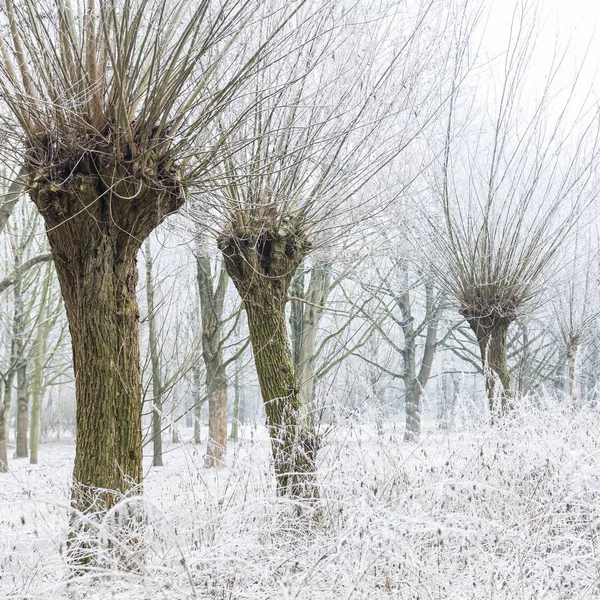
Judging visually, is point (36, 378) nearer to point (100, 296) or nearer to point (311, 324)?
point (311, 324)

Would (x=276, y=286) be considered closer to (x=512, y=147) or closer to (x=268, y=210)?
(x=268, y=210)

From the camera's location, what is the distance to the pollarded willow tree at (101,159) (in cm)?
279

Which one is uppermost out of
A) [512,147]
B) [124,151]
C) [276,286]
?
[512,147]

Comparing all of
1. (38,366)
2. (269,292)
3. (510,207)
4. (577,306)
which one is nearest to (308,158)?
(269,292)

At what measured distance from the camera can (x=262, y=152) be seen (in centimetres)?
411

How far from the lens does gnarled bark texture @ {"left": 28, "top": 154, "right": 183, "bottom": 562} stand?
9.58ft

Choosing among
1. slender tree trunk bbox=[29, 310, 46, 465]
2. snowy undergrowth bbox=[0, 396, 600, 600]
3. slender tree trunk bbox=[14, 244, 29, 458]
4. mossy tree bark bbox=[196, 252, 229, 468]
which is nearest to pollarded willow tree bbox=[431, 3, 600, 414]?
snowy undergrowth bbox=[0, 396, 600, 600]

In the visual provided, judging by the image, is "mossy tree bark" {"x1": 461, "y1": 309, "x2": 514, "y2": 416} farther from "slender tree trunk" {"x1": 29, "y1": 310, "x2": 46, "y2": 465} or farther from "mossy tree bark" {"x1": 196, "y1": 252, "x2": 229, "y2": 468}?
"slender tree trunk" {"x1": 29, "y1": 310, "x2": 46, "y2": 465}

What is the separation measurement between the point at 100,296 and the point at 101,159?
669 mm

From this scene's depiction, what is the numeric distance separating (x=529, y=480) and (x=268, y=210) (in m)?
2.55

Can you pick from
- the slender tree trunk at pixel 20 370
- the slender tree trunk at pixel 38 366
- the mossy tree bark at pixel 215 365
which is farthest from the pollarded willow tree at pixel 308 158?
the slender tree trunk at pixel 38 366

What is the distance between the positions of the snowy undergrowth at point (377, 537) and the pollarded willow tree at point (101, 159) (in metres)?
0.52

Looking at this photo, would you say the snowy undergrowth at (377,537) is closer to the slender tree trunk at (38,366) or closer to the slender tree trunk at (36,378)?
the slender tree trunk at (38,366)

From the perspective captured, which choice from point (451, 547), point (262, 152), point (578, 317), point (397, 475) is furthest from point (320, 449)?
point (578, 317)
